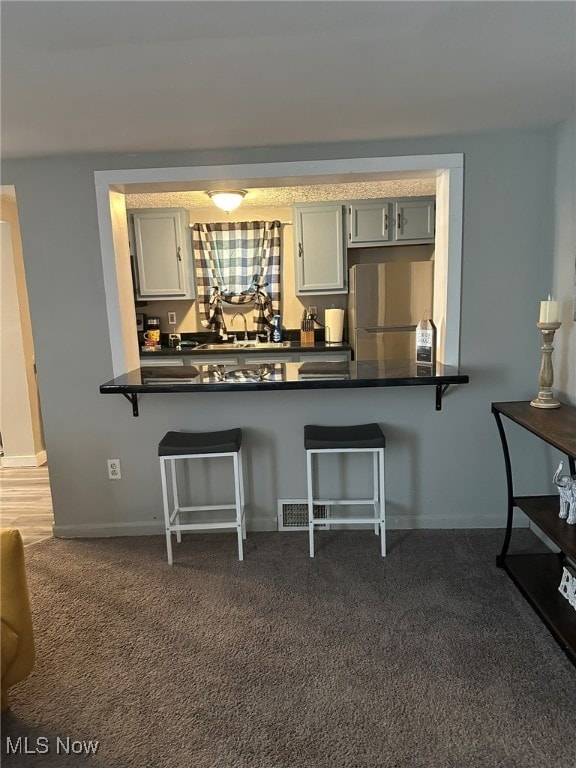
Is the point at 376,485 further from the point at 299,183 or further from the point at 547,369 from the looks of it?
the point at 299,183

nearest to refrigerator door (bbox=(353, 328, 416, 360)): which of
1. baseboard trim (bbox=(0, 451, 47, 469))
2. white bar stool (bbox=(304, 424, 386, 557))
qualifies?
white bar stool (bbox=(304, 424, 386, 557))

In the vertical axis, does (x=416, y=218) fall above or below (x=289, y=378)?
above

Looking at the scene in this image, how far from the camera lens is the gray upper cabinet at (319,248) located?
421cm

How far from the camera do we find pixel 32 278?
269cm

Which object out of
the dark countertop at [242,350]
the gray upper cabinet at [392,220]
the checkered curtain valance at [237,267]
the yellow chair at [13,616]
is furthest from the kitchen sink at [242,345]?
the yellow chair at [13,616]

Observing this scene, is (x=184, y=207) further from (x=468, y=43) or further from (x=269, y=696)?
(x=269, y=696)

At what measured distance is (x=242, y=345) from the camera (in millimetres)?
4559

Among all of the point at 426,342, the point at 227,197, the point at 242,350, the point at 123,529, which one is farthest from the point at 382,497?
the point at 227,197

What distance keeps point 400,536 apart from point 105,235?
2.32 meters

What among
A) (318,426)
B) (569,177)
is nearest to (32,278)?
(318,426)

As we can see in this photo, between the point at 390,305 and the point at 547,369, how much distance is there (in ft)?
5.97

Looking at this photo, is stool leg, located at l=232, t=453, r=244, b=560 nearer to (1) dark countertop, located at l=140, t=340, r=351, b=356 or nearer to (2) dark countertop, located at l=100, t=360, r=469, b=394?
(2) dark countertop, located at l=100, t=360, r=469, b=394

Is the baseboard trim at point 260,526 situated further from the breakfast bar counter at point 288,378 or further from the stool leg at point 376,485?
the breakfast bar counter at point 288,378

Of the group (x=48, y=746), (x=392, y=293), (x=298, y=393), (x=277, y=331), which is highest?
(x=392, y=293)
